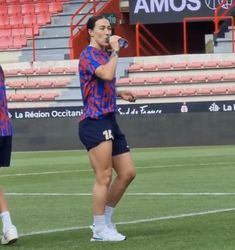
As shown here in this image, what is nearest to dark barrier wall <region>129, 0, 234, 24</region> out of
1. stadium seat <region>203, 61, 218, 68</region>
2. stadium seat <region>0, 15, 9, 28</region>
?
stadium seat <region>203, 61, 218, 68</region>

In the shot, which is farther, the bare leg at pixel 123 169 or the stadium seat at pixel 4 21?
the stadium seat at pixel 4 21

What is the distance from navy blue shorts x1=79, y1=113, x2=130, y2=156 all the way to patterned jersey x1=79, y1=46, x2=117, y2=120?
0.06m

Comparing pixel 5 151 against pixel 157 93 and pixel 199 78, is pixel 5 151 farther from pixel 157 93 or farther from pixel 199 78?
pixel 199 78

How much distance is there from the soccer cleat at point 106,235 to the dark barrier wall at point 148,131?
732 inches

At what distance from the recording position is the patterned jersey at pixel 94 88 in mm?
8703

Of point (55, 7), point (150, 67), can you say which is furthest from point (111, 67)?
point (55, 7)

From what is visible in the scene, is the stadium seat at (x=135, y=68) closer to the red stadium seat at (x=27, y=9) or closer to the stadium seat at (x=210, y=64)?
the stadium seat at (x=210, y=64)

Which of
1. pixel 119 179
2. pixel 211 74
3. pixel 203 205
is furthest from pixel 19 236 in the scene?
pixel 211 74

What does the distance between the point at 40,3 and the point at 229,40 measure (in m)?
8.72

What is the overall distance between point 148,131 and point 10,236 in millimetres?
19317

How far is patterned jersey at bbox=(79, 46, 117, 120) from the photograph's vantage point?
28.6 ft

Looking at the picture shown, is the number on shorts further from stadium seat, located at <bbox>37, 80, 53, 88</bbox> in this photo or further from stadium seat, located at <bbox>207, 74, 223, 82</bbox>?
stadium seat, located at <bbox>37, 80, 53, 88</bbox>

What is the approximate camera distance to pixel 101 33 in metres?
8.73

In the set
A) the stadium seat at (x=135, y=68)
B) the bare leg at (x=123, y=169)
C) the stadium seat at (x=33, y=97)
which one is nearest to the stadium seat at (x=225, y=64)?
the stadium seat at (x=135, y=68)
